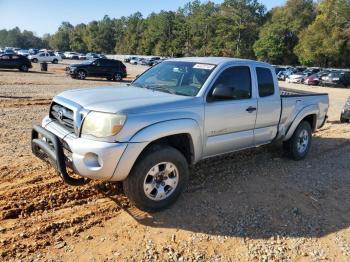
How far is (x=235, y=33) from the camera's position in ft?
308

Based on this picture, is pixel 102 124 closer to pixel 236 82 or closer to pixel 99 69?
pixel 236 82

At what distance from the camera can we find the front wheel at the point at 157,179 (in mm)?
4211

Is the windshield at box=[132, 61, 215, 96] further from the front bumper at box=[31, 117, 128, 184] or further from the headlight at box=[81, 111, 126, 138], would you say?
the front bumper at box=[31, 117, 128, 184]

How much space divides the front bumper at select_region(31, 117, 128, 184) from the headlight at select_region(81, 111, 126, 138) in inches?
4.1

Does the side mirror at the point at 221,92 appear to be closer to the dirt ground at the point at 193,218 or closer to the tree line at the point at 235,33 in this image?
the dirt ground at the point at 193,218

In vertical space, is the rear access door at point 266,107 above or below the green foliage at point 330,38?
below

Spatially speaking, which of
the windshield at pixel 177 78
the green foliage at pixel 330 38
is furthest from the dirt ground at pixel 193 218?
the green foliage at pixel 330 38

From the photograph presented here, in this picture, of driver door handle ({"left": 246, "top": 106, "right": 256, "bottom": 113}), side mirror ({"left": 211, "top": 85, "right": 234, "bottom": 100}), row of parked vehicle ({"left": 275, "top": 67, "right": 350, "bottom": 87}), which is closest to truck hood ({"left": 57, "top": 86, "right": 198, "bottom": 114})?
side mirror ({"left": 211, "top": 85, "right": 234, "bottom": 100})

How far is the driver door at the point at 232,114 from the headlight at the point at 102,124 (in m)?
1.30

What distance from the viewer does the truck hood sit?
4.12 metres

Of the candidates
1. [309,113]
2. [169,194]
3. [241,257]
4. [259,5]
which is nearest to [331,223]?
[241,257]

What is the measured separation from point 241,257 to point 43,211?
2.34 m

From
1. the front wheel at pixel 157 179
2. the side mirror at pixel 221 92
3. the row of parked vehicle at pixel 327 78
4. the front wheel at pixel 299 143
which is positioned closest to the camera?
the front wheel at pixel 157 179

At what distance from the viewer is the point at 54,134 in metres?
4.37
